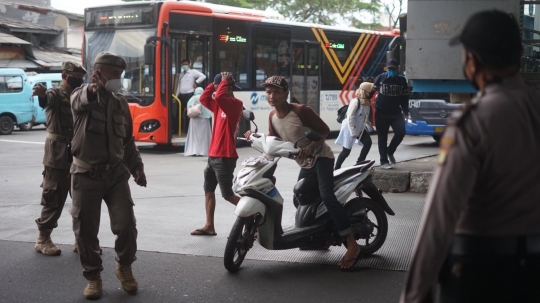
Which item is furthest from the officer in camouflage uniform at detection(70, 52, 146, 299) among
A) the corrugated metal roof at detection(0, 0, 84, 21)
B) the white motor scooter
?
the corrugated metal roof at detection(0, 0, 84, 21)

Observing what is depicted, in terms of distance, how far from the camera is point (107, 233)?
7.84 meters

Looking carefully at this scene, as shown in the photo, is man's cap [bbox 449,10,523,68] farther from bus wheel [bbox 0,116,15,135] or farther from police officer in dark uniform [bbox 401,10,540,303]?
bus wheel [bbox 0,116,15,135]

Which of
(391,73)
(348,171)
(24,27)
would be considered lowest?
(348,171)

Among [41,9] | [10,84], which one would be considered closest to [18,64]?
[10,84]

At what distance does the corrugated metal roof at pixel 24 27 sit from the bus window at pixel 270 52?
15.3 meters

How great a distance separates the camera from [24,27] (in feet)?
101

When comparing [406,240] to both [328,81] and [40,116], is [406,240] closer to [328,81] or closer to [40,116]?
[328,81]

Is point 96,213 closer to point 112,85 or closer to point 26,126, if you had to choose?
point 112,85

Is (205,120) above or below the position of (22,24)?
below

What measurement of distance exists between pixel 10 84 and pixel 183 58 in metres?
7.96

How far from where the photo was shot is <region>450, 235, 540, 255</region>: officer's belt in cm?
255

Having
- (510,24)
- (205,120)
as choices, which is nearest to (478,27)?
(510,24)

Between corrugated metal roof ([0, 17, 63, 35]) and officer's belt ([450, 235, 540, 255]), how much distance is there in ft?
97.1

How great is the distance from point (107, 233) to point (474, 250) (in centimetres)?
582
